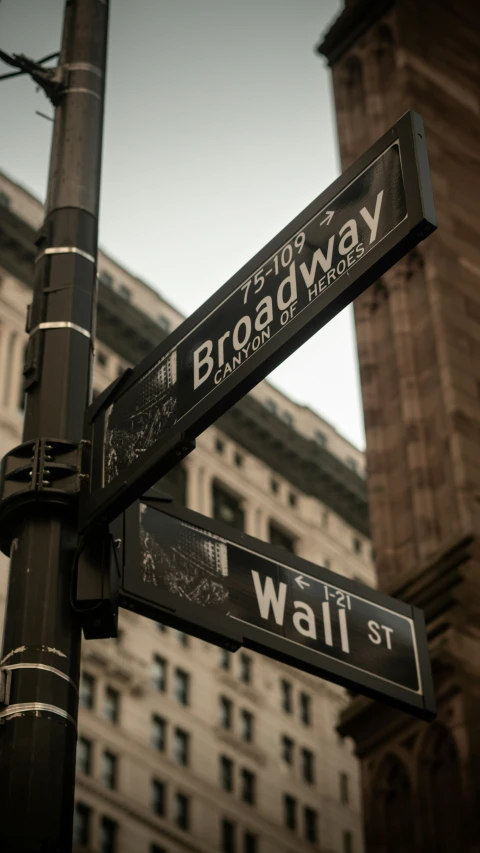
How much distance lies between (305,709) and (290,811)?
669cm

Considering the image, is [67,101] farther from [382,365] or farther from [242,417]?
[242,417]

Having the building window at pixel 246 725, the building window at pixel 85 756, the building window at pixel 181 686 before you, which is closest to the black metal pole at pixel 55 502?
the building window at pixel 85 756

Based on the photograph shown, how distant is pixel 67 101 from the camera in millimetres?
7410

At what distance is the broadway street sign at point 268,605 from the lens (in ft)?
20.7

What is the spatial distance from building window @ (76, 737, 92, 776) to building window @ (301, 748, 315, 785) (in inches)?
650

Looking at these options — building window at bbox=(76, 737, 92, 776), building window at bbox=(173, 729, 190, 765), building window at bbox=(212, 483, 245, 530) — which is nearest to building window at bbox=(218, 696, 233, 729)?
building window at bbox=(173, 729, 190, 765)

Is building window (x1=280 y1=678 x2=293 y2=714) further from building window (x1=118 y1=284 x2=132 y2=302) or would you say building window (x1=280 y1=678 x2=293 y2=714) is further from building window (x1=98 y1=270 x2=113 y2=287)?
building window (x1=98 y1=270 x2=113 y2=287)

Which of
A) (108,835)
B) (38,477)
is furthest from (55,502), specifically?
(108,835)

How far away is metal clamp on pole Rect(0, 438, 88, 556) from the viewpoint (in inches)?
231

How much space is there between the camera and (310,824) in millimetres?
76062

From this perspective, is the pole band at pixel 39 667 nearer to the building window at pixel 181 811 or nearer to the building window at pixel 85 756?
the building window at pixel 85 756

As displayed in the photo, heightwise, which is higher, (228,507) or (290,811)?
(228,507)

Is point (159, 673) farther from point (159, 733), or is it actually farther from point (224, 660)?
point (224, 660)

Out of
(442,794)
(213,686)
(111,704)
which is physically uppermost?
(213,686)
